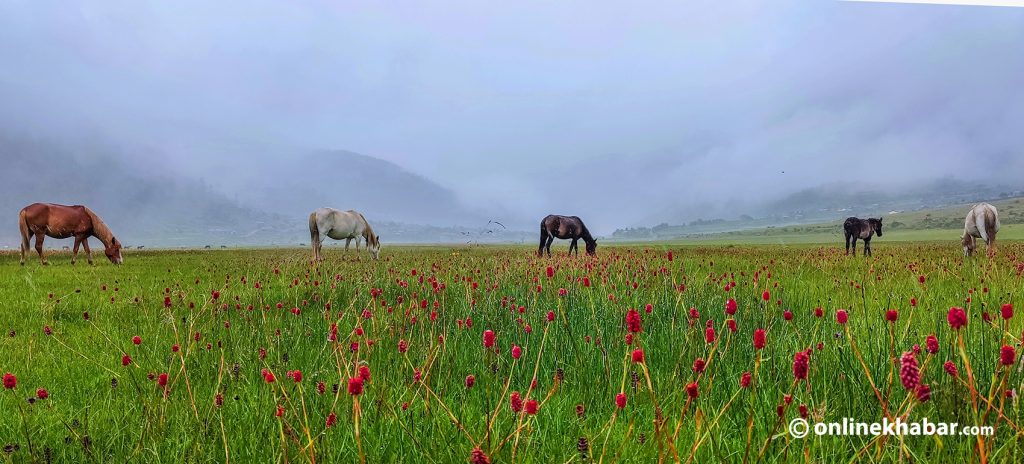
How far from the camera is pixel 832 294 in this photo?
7.25 metres

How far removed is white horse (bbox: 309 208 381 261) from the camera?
977 inches

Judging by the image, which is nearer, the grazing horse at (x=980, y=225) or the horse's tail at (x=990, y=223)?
the grazing horse at (x=980, y=225)

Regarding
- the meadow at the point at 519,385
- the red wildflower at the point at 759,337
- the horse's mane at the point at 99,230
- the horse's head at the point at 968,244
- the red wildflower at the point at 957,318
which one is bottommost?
the meadow at the point at 519,385

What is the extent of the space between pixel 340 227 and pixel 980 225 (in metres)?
26.0

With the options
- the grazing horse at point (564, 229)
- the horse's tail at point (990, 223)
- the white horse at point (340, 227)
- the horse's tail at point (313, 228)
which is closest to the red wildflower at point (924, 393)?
the horse's tail at point (990, 223)

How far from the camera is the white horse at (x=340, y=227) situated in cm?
2483

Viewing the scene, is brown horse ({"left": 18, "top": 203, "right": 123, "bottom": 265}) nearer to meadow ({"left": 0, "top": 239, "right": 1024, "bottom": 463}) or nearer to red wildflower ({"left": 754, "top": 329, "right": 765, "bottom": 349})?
meadow ({"left": 0, "top": 239, "right": 1024, "bottom": 463})

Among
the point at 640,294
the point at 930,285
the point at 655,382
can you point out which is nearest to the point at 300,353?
the point at 655,382

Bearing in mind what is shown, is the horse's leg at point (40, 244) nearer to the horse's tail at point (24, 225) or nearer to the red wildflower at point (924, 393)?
the horse's tail at point (24, 225)

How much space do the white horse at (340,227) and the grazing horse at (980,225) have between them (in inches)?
914

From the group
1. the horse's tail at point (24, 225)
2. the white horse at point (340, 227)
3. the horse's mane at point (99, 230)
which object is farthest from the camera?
the white horse at point (340, 227)

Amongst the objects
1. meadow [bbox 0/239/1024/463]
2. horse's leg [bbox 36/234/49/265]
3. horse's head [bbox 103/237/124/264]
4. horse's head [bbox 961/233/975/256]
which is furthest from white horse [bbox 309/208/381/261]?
horse's head [bbox 961/233/975/256]

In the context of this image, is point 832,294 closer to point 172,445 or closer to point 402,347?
point 402,347

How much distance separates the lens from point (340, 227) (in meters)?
25.5
